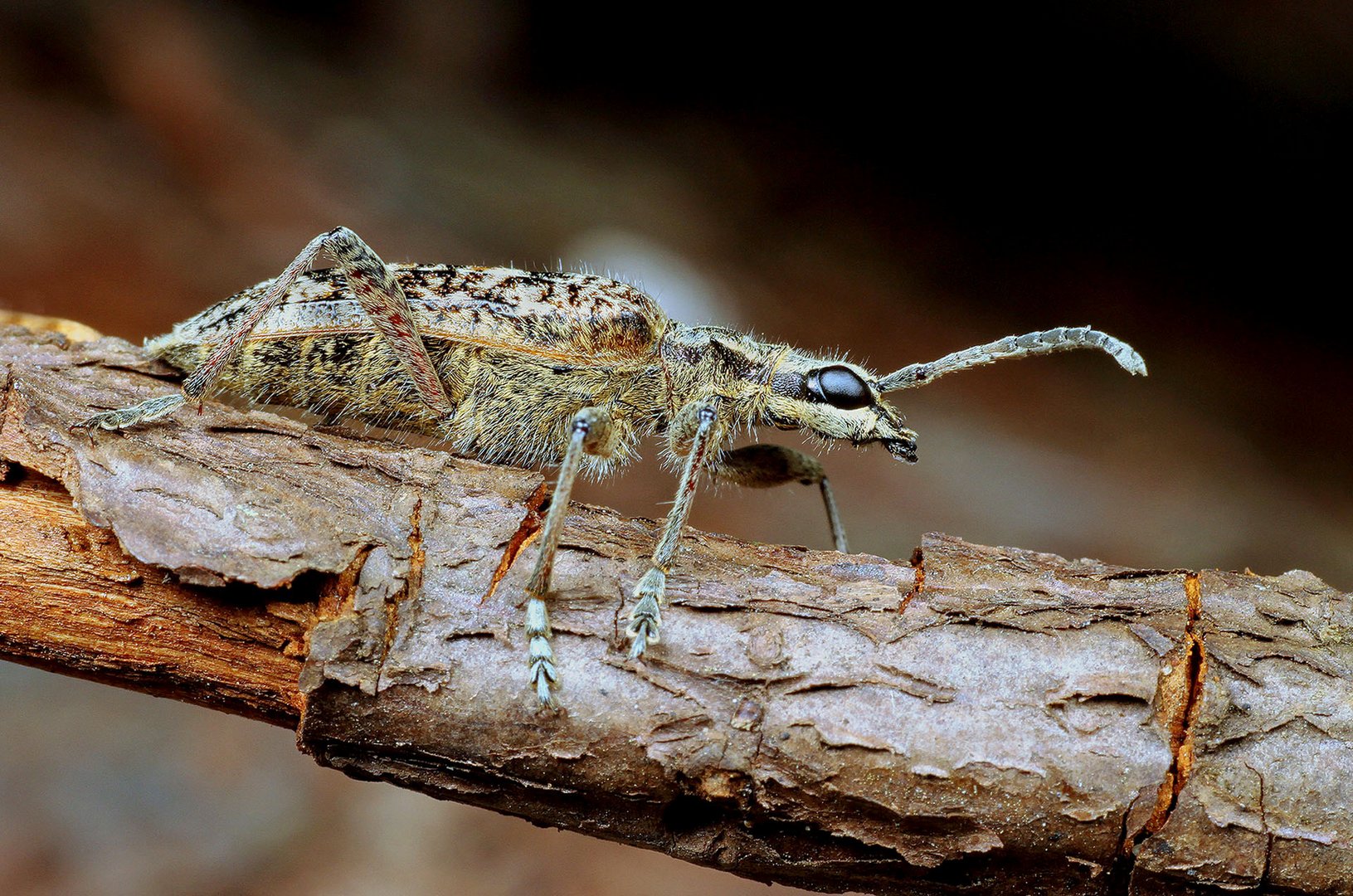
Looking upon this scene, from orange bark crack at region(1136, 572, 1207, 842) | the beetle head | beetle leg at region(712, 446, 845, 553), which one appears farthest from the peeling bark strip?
beetle leg at region(712, 446, 845, 553)

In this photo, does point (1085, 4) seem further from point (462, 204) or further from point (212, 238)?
point (212, 238)

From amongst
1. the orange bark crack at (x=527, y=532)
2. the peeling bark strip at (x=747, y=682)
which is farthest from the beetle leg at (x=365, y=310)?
the orange bark crack at (x=527, y=532)

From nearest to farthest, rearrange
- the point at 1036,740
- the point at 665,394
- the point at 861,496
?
1. the point at 1036,740
2. the point at 665,394
3. the point at 861,496

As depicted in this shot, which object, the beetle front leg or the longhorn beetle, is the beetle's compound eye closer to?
the longhorn beetle

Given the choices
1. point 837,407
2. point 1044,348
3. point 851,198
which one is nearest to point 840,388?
point 837,407

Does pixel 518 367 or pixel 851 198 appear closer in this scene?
pixel 518 367

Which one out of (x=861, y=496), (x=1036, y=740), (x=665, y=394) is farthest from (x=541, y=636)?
(x=861, y=496)

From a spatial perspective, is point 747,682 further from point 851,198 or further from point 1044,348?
point 851,198
